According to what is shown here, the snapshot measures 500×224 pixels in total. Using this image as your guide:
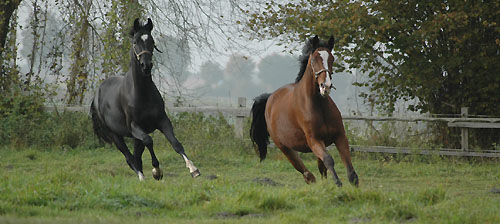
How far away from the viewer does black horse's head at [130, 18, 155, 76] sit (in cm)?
844

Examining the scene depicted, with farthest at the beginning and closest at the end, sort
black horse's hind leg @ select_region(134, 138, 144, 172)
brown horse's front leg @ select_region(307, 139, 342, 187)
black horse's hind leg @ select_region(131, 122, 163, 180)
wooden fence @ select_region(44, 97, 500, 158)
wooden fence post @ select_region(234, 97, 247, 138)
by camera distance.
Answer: wooden fence post @ select_region(234, 97, 247, 138)
wooden fence @ select_region(44, 97, 500, 158)
black horse's hind leg @ select_region(134, 138, 144, 172)
black horse's hind leg @ select_region(131, 122, 163, 180)
brown horse's front leg @ select_region(307, 139, 342, 187)

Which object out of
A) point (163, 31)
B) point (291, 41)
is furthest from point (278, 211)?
point (163, 31)

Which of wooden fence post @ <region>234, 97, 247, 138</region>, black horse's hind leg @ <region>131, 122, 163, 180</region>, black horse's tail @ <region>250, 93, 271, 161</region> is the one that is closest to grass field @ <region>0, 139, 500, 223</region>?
black horse's hind leg @ <region>131, 122, 163, 180</region>

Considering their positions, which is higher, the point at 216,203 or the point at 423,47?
the point at 423,47

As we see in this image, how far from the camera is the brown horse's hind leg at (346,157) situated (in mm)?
7453

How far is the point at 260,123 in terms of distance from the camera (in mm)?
10633

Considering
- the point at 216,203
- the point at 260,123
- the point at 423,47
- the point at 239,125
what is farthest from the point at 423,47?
the point at 216,203

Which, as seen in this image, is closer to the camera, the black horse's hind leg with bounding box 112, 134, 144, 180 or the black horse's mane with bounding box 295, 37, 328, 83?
the black horse's mane with bounding box 295, 37, 328, 83

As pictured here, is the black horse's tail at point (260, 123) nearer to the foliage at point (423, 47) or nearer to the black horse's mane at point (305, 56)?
the black horse's mane at point (305, 56)

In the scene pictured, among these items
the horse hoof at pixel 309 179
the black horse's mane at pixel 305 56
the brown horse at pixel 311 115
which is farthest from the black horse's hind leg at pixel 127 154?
the black horse's mane at pixel 305 56

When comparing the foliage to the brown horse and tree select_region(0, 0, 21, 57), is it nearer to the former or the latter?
the brown horse

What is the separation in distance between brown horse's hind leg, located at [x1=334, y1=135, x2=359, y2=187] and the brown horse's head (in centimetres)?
69

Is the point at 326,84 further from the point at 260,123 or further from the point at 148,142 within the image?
the point at 260,123

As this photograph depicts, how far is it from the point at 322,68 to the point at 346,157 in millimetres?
1114
